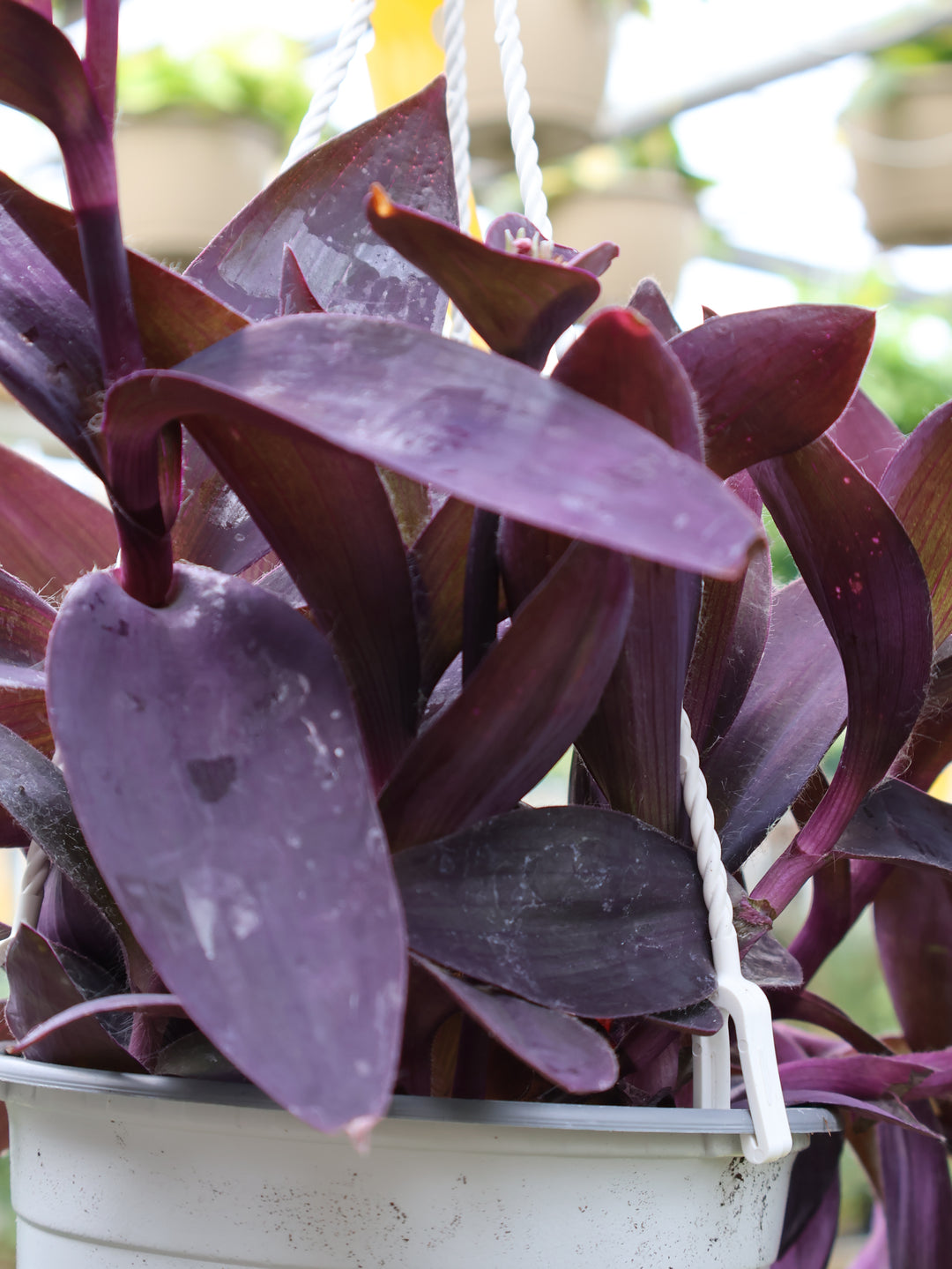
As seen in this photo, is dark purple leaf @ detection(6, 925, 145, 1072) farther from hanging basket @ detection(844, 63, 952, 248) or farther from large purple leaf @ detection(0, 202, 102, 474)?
hanging basket @ detection(844, 63, 952, 248)

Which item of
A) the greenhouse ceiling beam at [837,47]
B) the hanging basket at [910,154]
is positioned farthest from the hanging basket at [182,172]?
the hanging basket at [910,154]

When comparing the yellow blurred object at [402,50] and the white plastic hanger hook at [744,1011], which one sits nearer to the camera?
the white plastic hanger hook at [744,1011]

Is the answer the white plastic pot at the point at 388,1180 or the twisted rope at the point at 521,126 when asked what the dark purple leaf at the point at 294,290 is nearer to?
the twisted rope at the point at 521,126

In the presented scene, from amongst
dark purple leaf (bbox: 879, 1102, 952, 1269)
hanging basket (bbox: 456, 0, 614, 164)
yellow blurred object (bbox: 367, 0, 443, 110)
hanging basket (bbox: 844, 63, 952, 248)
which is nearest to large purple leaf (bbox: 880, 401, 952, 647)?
dark purple leaf (bbox: 879, 1102, 952, 1269)

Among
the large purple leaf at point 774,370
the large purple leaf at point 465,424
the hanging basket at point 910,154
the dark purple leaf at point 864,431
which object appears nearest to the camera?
the large purple leaf at point 465,424

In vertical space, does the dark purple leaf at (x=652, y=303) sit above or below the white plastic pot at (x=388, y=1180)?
above

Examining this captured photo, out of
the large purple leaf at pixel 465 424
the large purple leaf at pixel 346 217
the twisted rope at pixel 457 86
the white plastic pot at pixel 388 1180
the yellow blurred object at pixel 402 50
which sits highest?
the yellow blurred object at pixel 402 50

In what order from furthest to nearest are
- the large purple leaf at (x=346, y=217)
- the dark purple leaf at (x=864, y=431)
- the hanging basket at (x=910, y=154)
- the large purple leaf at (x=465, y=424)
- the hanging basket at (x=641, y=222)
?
the hanging basket at (x=641, y=222) → the hanging basket at (x=910, y=154) → the dark purple leaf at (x=864, y=431) → the large purple leaf at (x=346, y=217) → the large purple leaf at (x=465, y=424)

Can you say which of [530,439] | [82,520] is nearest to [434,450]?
[530,439]
